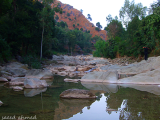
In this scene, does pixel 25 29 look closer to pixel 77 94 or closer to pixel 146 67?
pixel 146 67

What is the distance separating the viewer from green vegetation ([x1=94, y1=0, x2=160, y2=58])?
49.5 feet

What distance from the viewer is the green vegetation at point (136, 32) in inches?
595

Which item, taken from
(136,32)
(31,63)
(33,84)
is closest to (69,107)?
(33,84)

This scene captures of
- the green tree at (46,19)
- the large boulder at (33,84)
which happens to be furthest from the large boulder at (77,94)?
the green tree at (46,19)

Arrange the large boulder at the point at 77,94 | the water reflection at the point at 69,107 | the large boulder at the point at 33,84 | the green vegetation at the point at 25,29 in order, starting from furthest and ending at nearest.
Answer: the green vegetation at the point at 25,29 → the large boulder at the point at 33,84 → the large boulder at the point at 77,94 → the water reflection at the point at 69,107

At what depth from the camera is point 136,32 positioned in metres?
21.2

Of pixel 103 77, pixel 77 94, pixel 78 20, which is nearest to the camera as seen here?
pixel 77 94

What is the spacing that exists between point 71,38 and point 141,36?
152 feet

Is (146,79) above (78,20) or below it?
below

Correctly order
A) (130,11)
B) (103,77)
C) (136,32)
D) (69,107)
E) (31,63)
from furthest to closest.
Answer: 1. (130,11)
2. (136,32)
3. (31,63)
4. (103,77)
5. (69,107)

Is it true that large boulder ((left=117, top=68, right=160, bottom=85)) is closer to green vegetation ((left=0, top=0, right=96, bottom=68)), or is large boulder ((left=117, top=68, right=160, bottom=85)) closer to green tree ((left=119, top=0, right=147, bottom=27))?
green vegetation ((left=0, top=0, right=96, bottom=68))

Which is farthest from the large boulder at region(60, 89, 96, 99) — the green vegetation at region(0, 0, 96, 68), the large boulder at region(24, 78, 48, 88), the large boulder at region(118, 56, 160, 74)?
the green vegetation at region(0, 0, 96, 68)

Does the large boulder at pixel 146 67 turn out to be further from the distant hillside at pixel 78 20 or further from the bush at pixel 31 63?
the distant hillside at pixel 78 20

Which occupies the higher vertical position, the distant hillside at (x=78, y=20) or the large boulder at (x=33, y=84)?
the distant hillside at (x=78, y=20)
